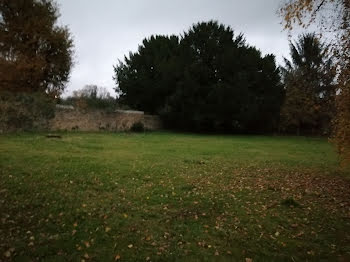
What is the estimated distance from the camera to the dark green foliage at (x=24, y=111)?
18.1 meters

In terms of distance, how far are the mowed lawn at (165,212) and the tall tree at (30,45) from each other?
45.1ft

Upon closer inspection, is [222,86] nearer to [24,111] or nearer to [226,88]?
[226,88]

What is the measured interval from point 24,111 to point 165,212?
16309 millimetres

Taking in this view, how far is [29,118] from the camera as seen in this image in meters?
19.7

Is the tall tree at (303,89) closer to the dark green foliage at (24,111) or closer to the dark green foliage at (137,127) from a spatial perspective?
the dark green foliage at (137,127)

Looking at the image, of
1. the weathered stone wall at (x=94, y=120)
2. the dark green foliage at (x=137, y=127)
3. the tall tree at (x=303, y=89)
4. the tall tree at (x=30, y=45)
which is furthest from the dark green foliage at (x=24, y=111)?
the tall tree at (x=303, y=89)

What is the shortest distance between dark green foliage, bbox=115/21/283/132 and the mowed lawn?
1881 cm

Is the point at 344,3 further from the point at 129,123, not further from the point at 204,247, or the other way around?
the point at 129,123

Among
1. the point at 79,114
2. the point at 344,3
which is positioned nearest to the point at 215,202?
the point at 344,3

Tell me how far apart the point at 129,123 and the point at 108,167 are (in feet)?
60.6

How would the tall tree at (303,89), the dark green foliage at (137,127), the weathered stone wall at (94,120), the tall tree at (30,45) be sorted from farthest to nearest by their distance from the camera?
1. the tall tree at (303,89)
2. the dark green foliage at (137,127)
3. the weathered stone wall at (94,120)
4. the tall tree at (30,45)

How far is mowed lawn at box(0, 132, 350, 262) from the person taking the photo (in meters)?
4.47

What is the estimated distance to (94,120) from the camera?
2497cm

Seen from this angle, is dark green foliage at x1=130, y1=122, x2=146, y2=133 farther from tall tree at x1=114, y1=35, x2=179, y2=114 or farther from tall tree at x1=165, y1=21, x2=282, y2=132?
tall tree at x1=114, y1=35, x2=179, y2=114
